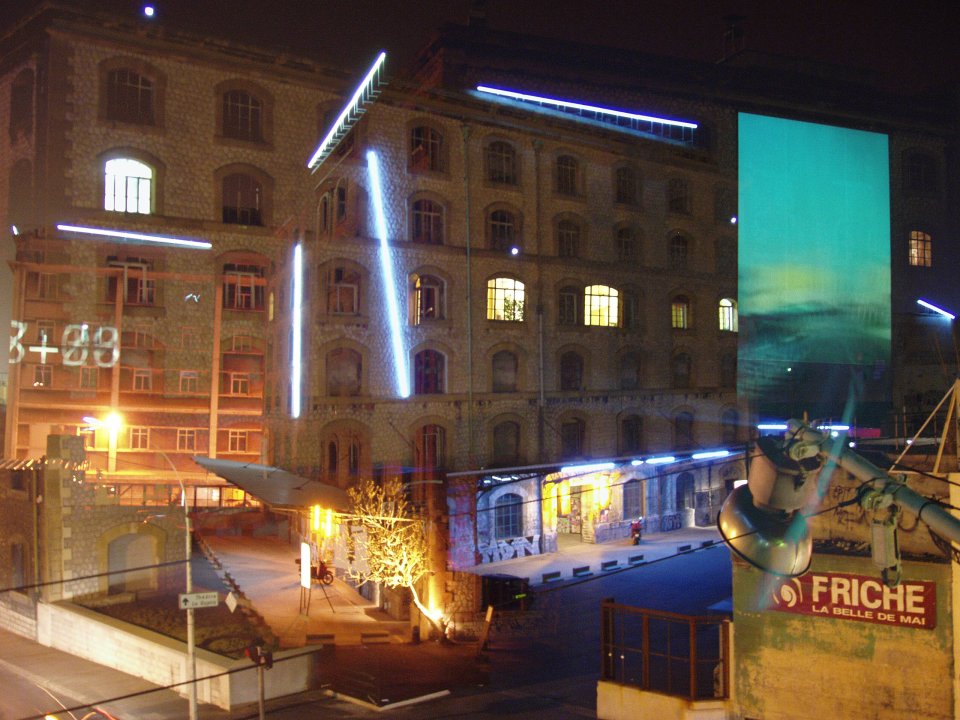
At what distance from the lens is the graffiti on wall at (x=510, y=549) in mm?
33406

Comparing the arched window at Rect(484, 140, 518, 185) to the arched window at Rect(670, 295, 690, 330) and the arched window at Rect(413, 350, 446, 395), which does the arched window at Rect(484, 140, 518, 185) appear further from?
the arched window at Rect(670, 295, 690, 330)

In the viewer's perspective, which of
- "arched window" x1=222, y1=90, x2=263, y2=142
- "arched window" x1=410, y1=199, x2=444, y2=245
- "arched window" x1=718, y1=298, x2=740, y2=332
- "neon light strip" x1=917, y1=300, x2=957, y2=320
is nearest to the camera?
"arched window" x1=222, y1=90, x2=263, y2=142

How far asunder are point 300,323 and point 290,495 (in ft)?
23.5

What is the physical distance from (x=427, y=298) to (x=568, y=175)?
937 cm

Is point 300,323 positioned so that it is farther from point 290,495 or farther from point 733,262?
point 733,262

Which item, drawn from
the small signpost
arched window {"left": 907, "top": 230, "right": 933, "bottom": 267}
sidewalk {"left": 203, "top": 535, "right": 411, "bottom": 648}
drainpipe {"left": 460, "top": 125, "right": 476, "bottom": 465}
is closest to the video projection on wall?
arched window {"left": 907, "top": 230, "right": 933, "bottom": 267}

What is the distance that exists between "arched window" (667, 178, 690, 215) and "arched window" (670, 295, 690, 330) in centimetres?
428

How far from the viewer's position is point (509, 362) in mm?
36531

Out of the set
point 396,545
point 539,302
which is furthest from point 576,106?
point 396,545

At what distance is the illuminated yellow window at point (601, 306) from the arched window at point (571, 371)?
1.78 meters

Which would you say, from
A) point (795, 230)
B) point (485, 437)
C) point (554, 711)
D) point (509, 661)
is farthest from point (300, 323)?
Result: point (795, 230)

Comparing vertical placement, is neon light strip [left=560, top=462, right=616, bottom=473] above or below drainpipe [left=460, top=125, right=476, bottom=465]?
below

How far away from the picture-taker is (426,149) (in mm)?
34906

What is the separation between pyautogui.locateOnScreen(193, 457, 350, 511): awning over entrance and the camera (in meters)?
26.4
